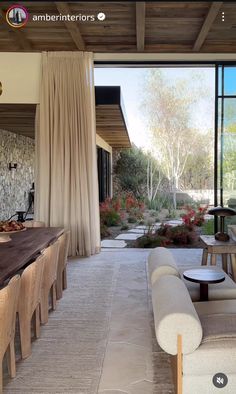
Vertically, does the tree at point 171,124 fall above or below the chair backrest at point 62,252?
above

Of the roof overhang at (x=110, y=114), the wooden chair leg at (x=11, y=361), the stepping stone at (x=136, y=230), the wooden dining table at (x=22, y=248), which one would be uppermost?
the roof overhang at (x=110, y=114)

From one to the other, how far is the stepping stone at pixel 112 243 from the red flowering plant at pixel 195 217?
1.28 metres

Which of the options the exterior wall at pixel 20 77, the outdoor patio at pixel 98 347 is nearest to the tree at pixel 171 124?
the exterior wall at pixel 20 77

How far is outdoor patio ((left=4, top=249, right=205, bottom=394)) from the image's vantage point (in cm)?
223

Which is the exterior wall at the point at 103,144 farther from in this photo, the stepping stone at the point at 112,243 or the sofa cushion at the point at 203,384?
the sofa cushion at the point at 203,384

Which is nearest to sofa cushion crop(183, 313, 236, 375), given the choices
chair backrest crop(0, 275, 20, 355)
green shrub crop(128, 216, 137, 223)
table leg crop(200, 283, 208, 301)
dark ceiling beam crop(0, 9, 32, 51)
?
table leg crop(200, 283, 208, 301)

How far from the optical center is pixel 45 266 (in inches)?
116

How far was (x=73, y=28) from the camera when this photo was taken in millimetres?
4828

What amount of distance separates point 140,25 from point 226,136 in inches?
90.3

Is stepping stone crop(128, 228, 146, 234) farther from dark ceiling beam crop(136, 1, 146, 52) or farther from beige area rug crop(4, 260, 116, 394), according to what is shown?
dark ceiling beam crop(136, 1, 146, 52)

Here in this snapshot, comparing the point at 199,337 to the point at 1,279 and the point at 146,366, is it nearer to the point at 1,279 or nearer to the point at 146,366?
the point at 146,366

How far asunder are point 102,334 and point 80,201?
299 cm

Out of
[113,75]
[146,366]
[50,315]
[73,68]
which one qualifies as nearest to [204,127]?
[113,75]

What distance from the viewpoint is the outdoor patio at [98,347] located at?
2.23 metres
